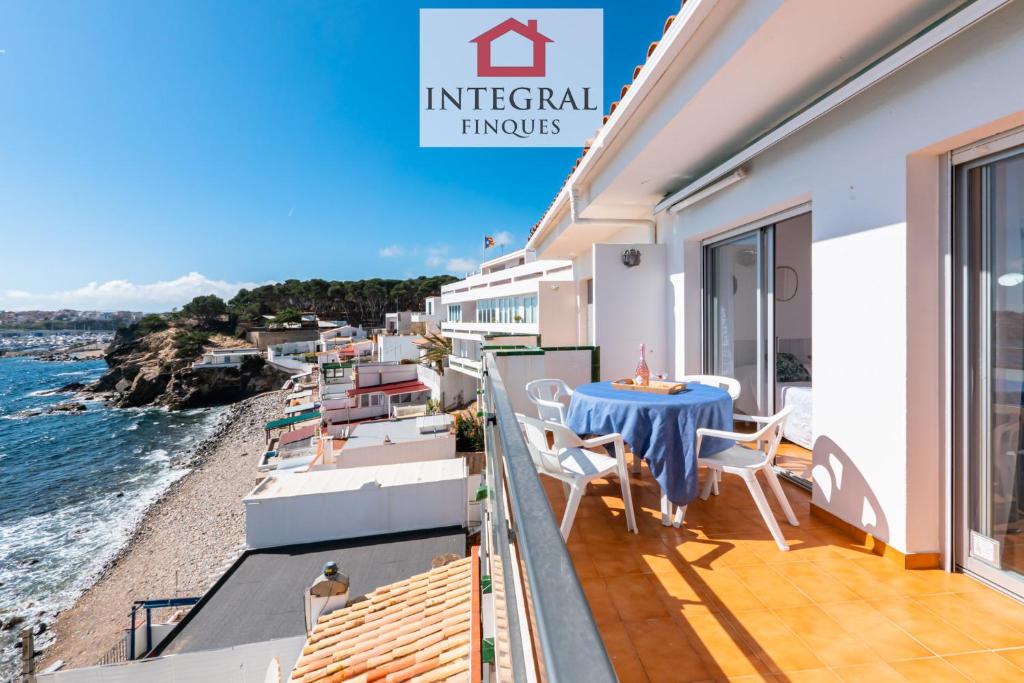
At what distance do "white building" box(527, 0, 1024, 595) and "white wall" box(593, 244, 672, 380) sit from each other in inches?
81.8

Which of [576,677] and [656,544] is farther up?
[576,677]

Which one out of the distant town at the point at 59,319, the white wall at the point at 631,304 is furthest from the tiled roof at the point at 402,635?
the distant town at the point at 59,319

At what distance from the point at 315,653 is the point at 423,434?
10366 millimetres

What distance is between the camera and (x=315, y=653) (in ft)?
16.2

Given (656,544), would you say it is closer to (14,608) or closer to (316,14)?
(316,14)

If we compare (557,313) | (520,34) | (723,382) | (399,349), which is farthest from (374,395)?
(723,382)

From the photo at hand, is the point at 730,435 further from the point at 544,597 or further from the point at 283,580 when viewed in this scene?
the point at 283,580

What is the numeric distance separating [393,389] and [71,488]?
1469 centimetres

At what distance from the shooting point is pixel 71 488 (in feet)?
69.4

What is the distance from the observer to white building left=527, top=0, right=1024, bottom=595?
7.41ft

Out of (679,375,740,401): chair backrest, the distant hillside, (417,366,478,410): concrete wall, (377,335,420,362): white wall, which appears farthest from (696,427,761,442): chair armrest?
the distant hillside

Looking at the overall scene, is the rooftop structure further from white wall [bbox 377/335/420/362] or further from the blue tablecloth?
white wall [bbox 377/335/420/362]

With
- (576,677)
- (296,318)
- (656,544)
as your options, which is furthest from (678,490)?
(296,318)

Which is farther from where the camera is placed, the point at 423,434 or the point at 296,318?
the point at 296,318
